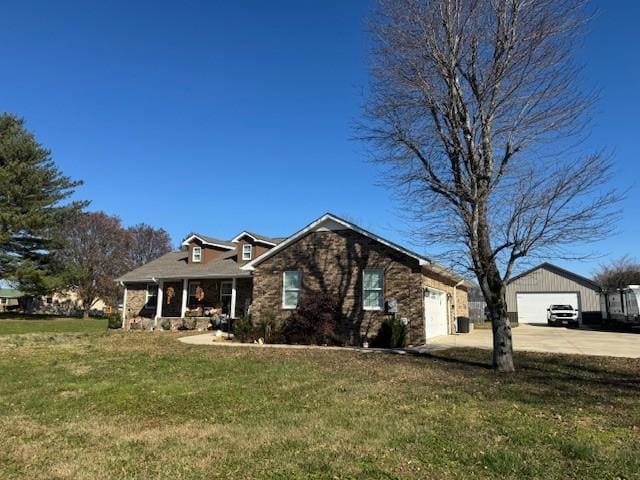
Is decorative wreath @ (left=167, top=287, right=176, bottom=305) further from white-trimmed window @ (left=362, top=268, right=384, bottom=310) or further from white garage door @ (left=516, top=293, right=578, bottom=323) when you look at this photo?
white garage door @ (left=516, top=293, right=578, bottom=323)

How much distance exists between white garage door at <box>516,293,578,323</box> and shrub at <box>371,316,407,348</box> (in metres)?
25.6

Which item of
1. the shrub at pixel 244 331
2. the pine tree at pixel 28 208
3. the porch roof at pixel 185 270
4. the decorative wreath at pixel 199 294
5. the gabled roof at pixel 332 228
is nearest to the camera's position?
the gabled roof at pixel 332 228

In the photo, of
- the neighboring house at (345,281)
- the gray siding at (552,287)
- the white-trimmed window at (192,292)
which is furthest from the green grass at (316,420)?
the gray siding at (552,287)

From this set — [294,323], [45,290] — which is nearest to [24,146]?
[45,290]

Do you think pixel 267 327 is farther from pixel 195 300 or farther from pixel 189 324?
pixel 195 300

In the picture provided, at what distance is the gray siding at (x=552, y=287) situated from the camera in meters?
38.9

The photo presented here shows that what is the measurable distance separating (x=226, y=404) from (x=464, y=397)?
163 inches

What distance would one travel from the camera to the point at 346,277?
65.2ft

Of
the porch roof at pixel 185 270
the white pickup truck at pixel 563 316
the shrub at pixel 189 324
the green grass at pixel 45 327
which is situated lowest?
the green grass at pixel 45 327

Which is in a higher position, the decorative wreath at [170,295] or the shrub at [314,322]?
the decorative wreath at [170,295]

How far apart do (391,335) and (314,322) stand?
2.99 meters

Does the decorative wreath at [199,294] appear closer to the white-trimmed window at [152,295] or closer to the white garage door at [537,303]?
the white-trimmed window at [152,295]

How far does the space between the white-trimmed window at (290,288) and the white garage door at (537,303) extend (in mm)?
26136

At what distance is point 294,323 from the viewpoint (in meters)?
19.5
